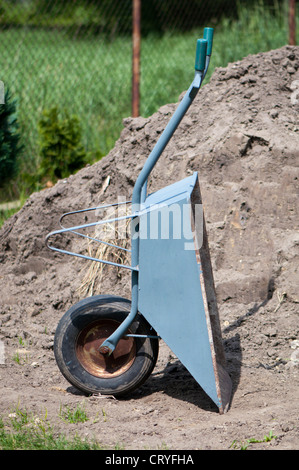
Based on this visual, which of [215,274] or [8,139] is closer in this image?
[215,274]

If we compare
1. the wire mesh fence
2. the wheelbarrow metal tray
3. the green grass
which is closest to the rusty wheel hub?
the wheelbarrow metal tray

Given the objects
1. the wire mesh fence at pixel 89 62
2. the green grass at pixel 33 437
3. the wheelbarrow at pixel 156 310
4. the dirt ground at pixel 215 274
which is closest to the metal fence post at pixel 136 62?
the wire mesh fence at pixel 89 62

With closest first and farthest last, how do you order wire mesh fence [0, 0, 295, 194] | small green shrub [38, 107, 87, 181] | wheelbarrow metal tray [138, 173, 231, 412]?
1. wheelbarrow metal tray [138, 173, 231, 412]
2. small green shrub [38, 107, 87, 181]
3. wire mesh fence [0, 0, 295, 194]

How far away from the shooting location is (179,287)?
2795mm

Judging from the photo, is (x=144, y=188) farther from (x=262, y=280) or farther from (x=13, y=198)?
(x=13, y=198)

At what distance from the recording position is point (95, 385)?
297 centimetres

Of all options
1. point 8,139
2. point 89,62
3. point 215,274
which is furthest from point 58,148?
point 215,274

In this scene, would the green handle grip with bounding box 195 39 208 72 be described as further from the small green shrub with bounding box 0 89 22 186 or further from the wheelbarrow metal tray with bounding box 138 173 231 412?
the small green shrub with bounding box 0 89 22 186

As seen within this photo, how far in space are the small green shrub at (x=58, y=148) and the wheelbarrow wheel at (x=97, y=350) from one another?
3.43 meters

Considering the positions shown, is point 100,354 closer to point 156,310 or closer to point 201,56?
point 156,310

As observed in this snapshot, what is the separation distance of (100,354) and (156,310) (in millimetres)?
410

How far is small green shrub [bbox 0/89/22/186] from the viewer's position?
5.66m

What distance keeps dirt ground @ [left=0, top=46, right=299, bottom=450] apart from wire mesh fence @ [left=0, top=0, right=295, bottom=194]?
204cm

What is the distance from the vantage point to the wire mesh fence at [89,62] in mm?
6914
